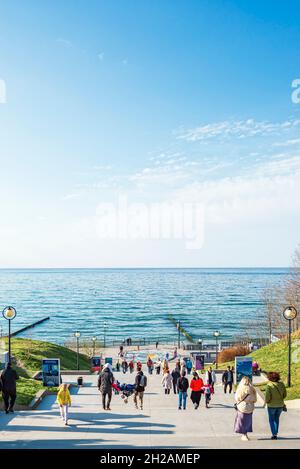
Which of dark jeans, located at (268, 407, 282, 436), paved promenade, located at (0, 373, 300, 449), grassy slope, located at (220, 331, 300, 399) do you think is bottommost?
grassy slope, located at (220, 331, 300, 399)

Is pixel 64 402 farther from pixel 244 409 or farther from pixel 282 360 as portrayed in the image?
pixel 282 360

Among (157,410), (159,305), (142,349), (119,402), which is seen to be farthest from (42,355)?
(159,305)

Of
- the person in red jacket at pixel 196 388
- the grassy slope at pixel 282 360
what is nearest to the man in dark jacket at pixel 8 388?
the person in red jacket at pixel 196 388

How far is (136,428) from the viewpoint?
1141 cm

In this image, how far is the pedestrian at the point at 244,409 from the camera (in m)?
9.85

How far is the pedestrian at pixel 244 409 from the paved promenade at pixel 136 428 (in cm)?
Answer: 25

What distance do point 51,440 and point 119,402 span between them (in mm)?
6720

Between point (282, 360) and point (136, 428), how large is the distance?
15.9m

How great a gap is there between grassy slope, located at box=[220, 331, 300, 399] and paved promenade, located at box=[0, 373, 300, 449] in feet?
11.8

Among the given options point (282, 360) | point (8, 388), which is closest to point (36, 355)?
point (282, 360)

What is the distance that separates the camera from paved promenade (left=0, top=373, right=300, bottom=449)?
9.66 metres

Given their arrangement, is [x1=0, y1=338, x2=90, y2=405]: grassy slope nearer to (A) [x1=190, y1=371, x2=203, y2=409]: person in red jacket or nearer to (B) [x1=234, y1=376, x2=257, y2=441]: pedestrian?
(A) [x1=190, y1=371, x2=203, y2=409]: person in red jacket

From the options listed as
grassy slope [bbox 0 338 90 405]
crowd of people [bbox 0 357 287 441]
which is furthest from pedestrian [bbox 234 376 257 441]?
grassy slope [bbox 0 338 90 405]
